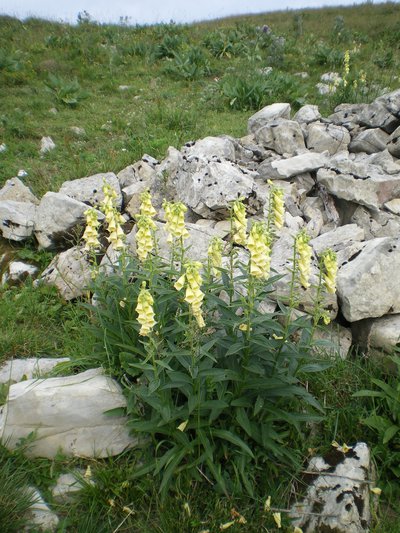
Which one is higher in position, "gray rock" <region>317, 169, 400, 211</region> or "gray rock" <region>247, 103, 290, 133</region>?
"gray rock" <region>247, 103, 290, 133</region>

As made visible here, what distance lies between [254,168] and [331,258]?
4122mm

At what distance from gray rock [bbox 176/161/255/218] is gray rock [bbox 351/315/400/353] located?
82.2 inches

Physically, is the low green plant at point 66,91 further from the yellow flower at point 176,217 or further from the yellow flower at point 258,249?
the yellow flower at point 258,249

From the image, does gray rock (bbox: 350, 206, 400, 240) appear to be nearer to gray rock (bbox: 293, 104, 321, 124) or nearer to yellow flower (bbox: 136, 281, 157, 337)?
gray rock (bbox: 293, 104, 321, 124)

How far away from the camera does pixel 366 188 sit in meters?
5.73

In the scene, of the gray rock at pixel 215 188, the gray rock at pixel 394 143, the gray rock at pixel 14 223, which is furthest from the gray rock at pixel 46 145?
the gray rock at pixel 394 143

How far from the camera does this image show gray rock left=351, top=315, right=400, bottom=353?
4039mm

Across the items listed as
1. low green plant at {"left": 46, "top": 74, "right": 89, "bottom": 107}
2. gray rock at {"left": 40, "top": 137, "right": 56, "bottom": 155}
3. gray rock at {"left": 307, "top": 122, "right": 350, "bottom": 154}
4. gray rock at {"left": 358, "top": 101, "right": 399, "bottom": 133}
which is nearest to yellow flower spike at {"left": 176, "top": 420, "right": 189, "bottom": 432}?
gray rock at {"left": 307, "top": 122, "right": 350, "bottom": 154}

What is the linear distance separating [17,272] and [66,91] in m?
6.56

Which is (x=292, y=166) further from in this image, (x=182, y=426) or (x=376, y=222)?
(x=182, y=426)

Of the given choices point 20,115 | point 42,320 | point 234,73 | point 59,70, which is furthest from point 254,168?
point 59,70

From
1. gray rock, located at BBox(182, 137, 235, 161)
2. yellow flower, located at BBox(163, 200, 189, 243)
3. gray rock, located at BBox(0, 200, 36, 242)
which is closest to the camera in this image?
yellow flower, located at BBox(163, 200, 189, 243)

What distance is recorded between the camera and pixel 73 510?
3.21 meters

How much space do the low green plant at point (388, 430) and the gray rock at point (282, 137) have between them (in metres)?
4.65
